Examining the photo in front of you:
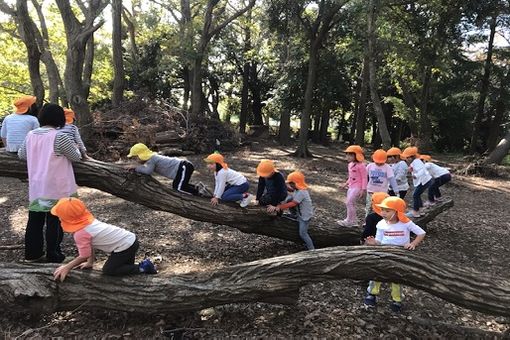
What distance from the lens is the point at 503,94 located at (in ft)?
60.6

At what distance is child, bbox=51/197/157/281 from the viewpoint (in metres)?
3.45

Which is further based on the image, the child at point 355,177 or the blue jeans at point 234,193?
the child at point 355,177

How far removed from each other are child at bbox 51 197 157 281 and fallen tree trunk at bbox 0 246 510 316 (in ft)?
0.33

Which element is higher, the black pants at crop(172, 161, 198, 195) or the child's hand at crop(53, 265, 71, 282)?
the black pants at crop(172, 161, 198, 195)

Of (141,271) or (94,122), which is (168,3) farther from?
(141,271)

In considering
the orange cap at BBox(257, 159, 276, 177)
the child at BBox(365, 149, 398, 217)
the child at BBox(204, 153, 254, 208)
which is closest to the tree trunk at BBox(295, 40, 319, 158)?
the child at BBox(365, 149, 398, 217)

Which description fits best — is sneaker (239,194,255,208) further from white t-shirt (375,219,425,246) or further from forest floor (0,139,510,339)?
white t-shirt (375,219,425,246)

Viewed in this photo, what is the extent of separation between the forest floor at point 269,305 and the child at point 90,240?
21.0 inches

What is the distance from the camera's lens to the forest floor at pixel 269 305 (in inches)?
151

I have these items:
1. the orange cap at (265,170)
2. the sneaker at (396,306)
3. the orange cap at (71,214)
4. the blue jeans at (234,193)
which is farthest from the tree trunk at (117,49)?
the sneaker at (396,306)

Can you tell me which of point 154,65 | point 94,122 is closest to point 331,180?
point 94,122

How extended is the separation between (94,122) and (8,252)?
28.6ft

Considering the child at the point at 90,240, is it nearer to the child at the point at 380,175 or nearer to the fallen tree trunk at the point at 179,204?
the fallen tree trunk at the point at 179,204

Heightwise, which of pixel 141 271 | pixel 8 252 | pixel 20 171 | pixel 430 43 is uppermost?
pixel 430 43
